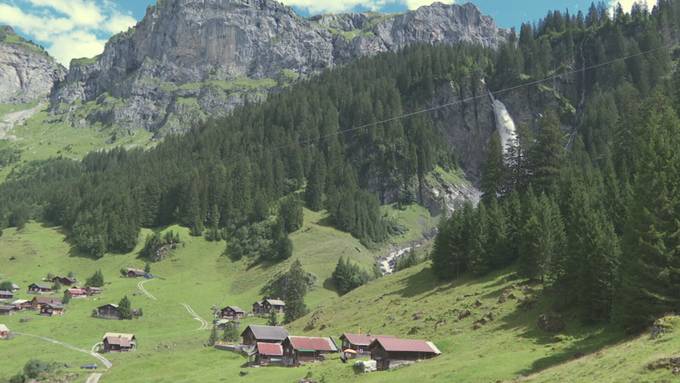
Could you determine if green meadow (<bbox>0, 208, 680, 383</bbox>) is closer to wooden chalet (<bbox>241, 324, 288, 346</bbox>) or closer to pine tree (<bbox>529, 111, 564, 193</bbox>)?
wooden chalet (<bbox>241, 324, 288, 346</bbox>)

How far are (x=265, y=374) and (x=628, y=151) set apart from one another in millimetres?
72153

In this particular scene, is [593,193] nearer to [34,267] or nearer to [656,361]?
[656,361]

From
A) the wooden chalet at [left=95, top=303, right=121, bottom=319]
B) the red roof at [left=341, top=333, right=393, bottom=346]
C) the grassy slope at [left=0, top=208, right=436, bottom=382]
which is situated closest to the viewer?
the red roof at [left=341, top=333, right=393, bottom=346]

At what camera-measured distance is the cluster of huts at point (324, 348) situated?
59.1 metres

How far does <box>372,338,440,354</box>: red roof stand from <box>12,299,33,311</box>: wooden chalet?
3694 inches

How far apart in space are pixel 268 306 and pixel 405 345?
6574cm

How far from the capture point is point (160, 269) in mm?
151000

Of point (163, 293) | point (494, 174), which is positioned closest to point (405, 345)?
point (494, 174)

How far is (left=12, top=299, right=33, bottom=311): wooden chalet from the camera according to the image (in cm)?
12188

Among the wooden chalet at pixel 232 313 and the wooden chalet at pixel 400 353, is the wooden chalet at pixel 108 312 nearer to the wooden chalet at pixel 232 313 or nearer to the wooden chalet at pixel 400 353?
the wooden chalet at pixel 232 313

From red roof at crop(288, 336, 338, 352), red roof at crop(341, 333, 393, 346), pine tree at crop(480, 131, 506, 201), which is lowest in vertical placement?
red roof at crop(288, 336, 338, 352)

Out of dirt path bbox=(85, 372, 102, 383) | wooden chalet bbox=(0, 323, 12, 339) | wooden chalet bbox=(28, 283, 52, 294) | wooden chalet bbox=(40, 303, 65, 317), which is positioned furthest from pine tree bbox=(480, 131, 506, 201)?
wooden chalet bbox=(28, 283, 52, 294)

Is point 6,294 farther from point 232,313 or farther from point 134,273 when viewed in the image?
point 232,313

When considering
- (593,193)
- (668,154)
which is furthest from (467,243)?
(668,154)
